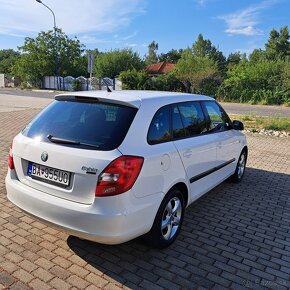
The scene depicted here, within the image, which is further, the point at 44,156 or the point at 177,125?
the point at 177,125

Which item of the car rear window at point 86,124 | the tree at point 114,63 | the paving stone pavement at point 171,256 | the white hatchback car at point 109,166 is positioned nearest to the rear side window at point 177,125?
the white hatchback car at point 109,166

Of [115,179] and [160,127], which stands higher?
[160,127]

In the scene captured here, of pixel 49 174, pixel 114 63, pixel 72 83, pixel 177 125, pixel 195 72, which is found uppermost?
pixel 114 63

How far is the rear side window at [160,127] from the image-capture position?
3.30m

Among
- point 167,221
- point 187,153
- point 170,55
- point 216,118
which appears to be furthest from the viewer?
point 170,55

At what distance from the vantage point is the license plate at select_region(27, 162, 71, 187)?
3.01 meters

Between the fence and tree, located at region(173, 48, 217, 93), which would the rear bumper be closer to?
tree, located at region(173, 48, 217, 93)

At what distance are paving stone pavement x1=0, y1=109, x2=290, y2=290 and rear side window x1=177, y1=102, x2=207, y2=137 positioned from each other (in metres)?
1.24

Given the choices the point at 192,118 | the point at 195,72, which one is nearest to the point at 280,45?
the point at 195,72

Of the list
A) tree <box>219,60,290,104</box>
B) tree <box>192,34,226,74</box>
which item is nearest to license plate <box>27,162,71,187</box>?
tree <box>219,60,290,104</box>

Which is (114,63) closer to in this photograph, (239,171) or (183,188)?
(239,171)

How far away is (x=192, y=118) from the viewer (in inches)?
167

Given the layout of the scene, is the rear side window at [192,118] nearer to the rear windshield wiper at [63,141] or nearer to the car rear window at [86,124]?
the car rear window at [86,124]

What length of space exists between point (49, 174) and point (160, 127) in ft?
4.00
